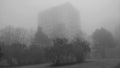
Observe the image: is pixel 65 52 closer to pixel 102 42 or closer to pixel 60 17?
pixel 102 42

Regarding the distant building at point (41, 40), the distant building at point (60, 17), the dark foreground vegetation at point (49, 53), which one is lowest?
the dark foreground vegetation at point (49, 53)

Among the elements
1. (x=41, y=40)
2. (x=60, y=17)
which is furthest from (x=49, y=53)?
(x=60, y=17)

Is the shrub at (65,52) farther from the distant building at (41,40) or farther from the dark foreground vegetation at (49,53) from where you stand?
the distant building at (41,40)

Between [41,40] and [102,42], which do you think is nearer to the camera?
[102,42]

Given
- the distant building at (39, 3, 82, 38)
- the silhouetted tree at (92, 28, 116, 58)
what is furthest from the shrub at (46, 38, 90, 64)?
the distant building at (39, 3, 82, 38)

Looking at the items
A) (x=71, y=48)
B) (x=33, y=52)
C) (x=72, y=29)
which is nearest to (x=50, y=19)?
(x=72, y=29)

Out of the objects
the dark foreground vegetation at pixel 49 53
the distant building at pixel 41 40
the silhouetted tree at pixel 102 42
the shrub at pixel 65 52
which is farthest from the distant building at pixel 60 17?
the shrub at pixel 65 52

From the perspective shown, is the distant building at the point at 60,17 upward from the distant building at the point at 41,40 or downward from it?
upward

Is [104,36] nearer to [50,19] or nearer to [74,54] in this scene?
[74,54]

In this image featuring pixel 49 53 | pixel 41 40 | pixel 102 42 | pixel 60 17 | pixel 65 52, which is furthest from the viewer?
pixel 60 17

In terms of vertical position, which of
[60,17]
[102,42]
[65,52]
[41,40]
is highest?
[60,17]

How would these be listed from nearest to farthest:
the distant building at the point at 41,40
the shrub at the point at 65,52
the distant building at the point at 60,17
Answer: the shrub at the point at 65,52 < the distant building at the point at 41,40 < the distant building at the point at 60,17

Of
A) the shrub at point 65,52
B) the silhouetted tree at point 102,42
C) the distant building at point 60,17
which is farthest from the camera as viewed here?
the distant building at point 60,17

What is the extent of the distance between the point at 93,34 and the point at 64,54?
8303 millimetres
